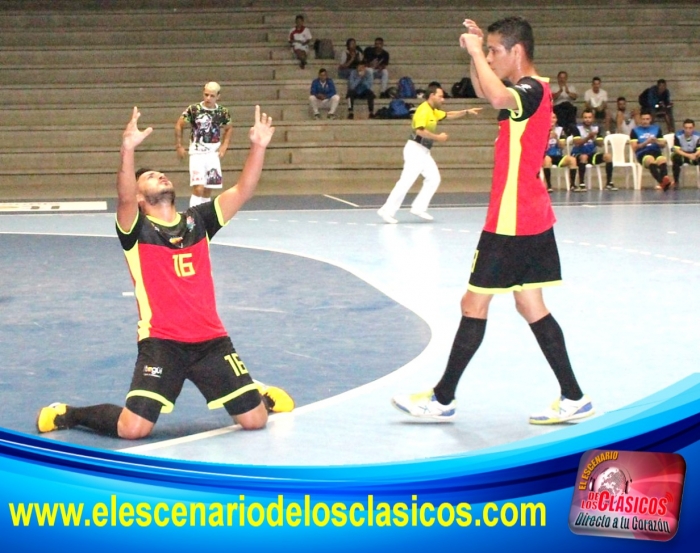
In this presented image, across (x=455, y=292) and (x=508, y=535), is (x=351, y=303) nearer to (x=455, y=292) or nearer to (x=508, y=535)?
(x=455, y=292)

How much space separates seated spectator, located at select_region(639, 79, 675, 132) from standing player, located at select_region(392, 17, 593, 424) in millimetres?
18100

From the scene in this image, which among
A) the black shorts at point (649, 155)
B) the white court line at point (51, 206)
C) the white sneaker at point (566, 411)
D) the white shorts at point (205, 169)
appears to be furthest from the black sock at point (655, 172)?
the white sneaker at point (566, 411)

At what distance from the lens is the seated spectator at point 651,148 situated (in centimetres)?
2022

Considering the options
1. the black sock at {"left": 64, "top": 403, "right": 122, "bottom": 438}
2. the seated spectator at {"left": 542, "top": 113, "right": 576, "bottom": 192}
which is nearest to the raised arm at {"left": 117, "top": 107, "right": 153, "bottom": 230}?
the black sock at {"left": 64, "top": 403, "right": 122, "bottom": 438}

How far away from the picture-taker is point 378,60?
77.4ft

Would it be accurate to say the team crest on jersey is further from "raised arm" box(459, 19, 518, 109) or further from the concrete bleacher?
the concrete bleacher

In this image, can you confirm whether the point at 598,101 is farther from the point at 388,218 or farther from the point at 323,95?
the point at 388,218

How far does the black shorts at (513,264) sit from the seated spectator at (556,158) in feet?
47.6

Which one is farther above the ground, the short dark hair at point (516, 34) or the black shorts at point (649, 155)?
the short dark hair at point (516, 34)

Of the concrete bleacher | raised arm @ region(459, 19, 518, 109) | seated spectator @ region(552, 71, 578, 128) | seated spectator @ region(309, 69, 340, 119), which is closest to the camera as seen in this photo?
raised arm @ region(459, 19, 518, 109)

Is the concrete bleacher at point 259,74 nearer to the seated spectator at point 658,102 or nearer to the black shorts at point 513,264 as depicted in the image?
the seated spectator at point 658,102

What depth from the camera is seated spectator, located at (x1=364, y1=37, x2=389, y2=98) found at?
23453mm

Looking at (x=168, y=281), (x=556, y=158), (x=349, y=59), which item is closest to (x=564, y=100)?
(x=556, y=158)

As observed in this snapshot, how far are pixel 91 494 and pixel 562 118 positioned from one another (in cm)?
1915
